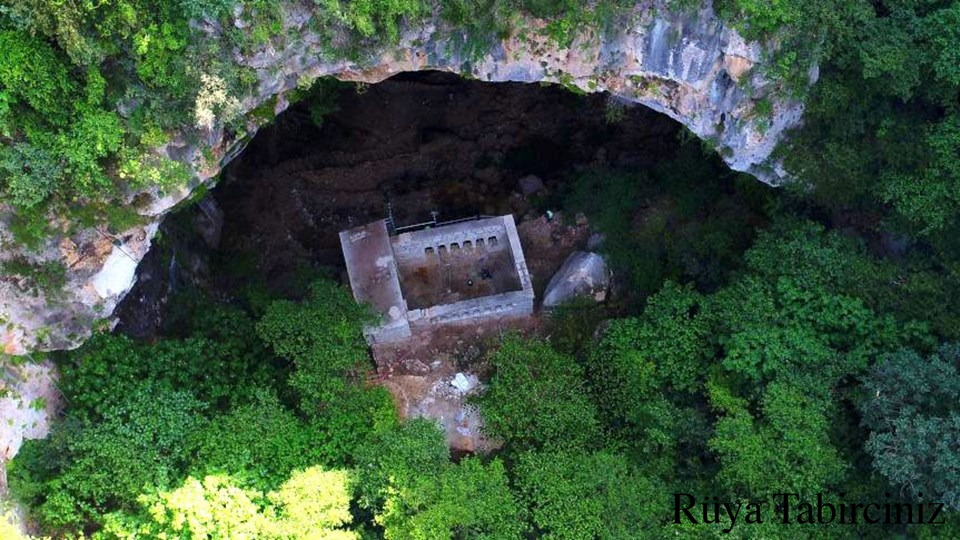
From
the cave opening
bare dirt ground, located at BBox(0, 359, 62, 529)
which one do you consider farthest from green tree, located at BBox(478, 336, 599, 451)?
bare dirt ground, located at BBox(0, 359, 62, 529)

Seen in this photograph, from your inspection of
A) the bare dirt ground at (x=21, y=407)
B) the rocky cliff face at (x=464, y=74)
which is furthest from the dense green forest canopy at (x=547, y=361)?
the rocky cliff face at (x=464, y=74)

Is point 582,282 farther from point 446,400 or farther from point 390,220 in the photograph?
point 390,220

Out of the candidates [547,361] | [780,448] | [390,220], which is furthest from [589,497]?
[390,220]

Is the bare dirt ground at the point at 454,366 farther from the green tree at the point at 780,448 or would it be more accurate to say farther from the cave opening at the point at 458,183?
the green tree at the point at 780,448

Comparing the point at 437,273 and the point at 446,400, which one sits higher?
the point at 437,273

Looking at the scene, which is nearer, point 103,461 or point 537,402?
point 103,461

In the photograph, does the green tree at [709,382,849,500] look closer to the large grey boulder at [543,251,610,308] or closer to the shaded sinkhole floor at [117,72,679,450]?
the large grey boulder at [543,251,610,308]
